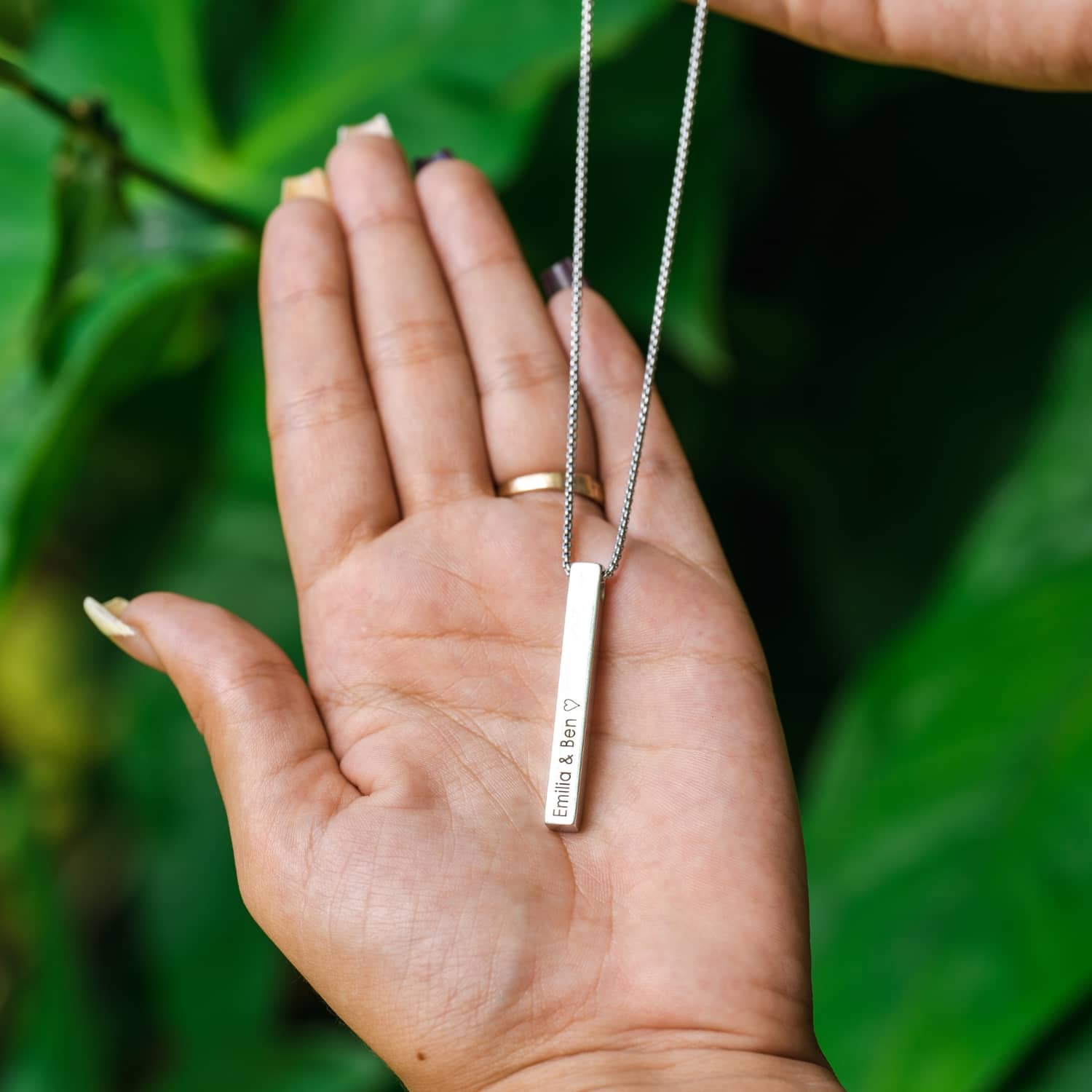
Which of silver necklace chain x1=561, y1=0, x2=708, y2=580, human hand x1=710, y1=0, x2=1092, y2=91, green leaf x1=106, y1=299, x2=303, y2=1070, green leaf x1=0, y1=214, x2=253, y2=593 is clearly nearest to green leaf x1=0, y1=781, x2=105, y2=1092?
green leaf x1=106, y1=299, x2=303, y2=1070

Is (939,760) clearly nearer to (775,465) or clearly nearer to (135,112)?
(775,465)

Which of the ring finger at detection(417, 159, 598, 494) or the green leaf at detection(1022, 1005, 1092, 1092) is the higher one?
the ring finger at detection(417, 159, 598, 494)

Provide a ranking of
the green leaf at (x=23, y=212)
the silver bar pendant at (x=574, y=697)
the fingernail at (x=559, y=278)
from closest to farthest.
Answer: the silver bar pendant at (x=574, y=697)
the fingernail at (x=559, y=278)
the green leaf at (x=23, y=212)

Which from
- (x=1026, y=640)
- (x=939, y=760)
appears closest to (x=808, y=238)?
(x=1026, y=640)

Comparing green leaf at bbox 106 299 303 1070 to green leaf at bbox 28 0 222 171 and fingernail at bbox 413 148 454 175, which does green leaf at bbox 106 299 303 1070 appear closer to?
green leaf at bbox 28 0 222 171

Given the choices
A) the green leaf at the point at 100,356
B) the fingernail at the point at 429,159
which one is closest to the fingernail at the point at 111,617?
the green leaf at the point at 100,356

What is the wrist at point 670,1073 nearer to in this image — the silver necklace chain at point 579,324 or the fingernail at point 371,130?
the silver necklace chain at point 579,324

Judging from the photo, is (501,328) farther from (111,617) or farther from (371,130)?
(111,617)
